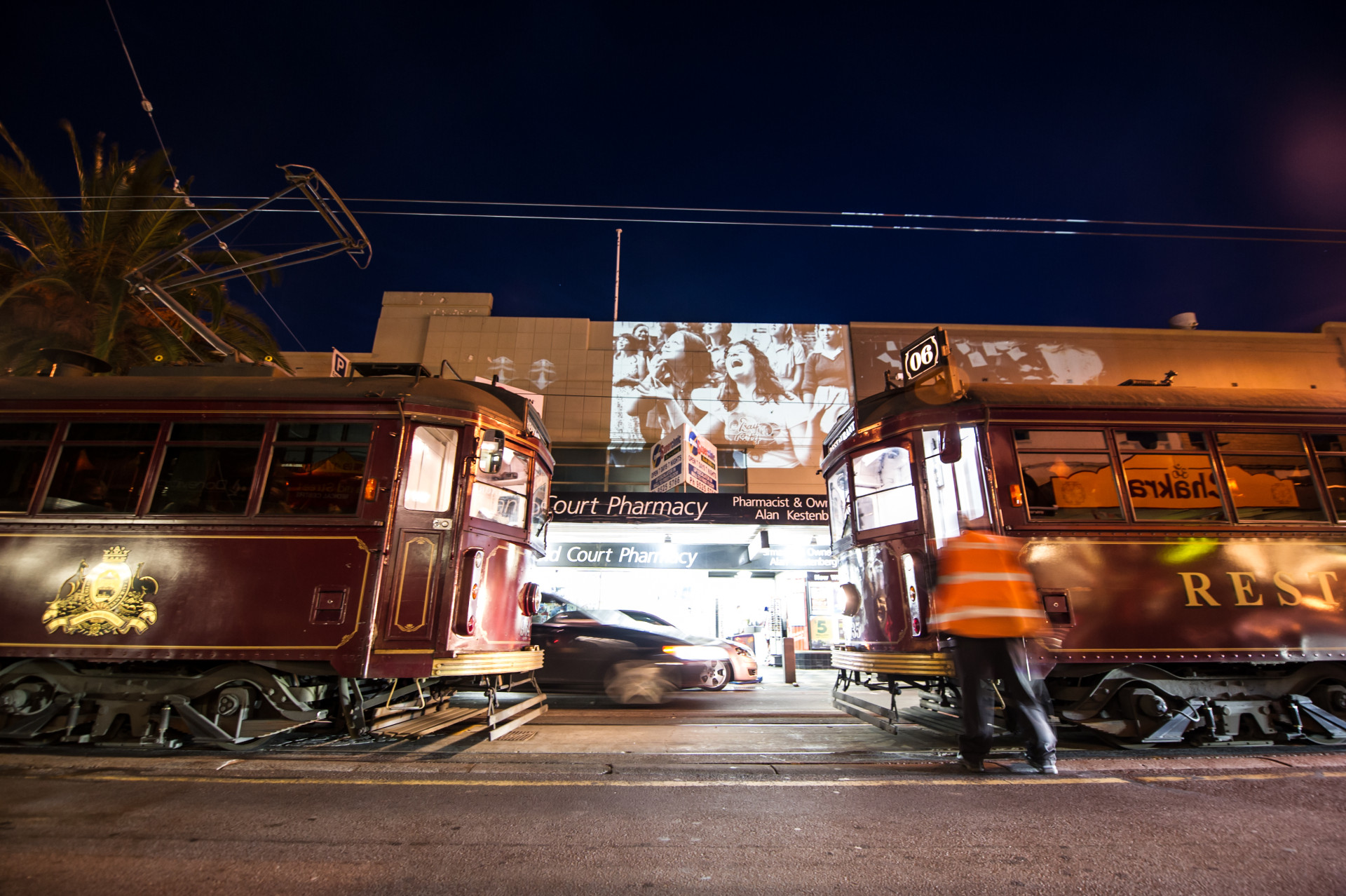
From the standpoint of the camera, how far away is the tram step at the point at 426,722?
5.17 m

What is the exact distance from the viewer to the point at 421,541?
533cm

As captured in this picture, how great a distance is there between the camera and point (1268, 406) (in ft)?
18.6

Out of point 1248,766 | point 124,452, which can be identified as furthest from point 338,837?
point 1248,766

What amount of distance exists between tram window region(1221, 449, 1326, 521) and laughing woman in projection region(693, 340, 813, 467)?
12.1m

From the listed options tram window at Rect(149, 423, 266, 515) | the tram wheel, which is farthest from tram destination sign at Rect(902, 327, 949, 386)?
tram window at Rect(149, 423, 266, 515)

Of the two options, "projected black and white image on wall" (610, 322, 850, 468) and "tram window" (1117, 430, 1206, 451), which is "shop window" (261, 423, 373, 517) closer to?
"tram window" (1117, 430, 1206, 451)

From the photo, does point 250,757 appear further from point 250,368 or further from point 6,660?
point 250,368

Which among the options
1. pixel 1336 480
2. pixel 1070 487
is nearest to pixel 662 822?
pixel 1070 487

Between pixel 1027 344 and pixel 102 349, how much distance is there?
23665 mm

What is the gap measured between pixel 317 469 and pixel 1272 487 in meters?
9.32

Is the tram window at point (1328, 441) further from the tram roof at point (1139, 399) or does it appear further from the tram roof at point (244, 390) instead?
the tram roof at point (244, 390)

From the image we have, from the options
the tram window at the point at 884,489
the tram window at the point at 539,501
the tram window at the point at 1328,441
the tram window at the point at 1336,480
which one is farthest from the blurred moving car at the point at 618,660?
the tram window at the point at 1328,441

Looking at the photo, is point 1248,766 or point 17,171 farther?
point 17,171

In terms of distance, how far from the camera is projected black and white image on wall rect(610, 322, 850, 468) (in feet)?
58.3
